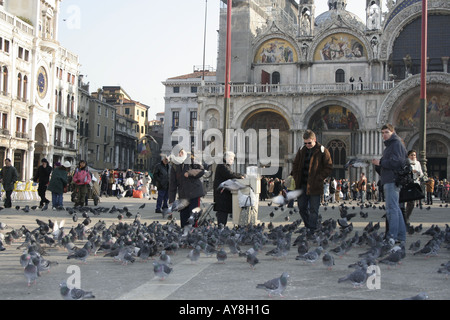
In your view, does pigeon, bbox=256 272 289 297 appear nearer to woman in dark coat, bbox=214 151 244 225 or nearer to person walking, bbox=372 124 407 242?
person walking, bbox=372 124 407 242

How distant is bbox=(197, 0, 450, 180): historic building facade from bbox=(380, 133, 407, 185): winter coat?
29266 millimetres

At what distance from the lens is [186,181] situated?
Result: 10.7m

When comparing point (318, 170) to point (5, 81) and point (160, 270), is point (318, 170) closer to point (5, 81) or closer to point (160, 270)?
point (160, 270)

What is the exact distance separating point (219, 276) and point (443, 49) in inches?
1443

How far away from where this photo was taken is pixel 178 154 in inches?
424

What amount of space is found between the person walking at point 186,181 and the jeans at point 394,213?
3554 millimetres

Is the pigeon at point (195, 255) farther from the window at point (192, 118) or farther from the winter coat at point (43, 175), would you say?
the window at point (192, 118)

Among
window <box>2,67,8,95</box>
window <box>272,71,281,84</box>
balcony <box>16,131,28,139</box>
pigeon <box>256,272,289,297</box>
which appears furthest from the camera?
window <box>272,71,281,84</box>

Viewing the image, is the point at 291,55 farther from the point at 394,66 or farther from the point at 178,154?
the point at 178,154

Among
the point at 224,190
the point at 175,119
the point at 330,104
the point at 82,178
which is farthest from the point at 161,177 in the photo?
the point at 175,119

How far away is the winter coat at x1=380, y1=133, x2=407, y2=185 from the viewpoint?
8602 mm

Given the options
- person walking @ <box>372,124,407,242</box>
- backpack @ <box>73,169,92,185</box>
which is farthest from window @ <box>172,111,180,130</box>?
person walking @ <box>372,124,407,242</box>

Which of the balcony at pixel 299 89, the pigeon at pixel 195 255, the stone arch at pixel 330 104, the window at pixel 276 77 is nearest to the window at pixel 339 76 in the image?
the balcony at pixel 299 89

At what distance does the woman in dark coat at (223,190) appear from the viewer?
1026 cm
